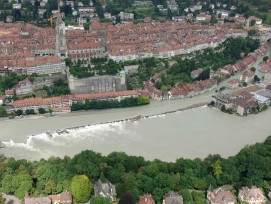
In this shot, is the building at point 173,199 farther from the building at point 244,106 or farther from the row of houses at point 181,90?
the row of houses at point 181,90

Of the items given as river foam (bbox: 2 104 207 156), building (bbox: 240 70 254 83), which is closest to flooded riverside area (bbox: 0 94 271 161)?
river foam (bbox: 2 104 207 156)

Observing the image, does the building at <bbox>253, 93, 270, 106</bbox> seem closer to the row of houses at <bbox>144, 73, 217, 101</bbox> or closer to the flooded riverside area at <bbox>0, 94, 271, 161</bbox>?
the flooded riverside area at <bbox>0, 94, 271, 161</bbox>

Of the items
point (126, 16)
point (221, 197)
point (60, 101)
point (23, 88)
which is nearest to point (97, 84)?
point (60, 101)

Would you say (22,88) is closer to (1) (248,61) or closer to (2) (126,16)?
(1) (248,61)

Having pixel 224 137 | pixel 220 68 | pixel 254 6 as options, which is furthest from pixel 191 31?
pixel 224 137

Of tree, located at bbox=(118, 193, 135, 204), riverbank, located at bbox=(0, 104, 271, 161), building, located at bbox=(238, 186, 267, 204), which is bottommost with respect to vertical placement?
building, located at bbox=(238, 186, 267, 204)

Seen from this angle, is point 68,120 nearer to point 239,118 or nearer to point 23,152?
point 23,152
